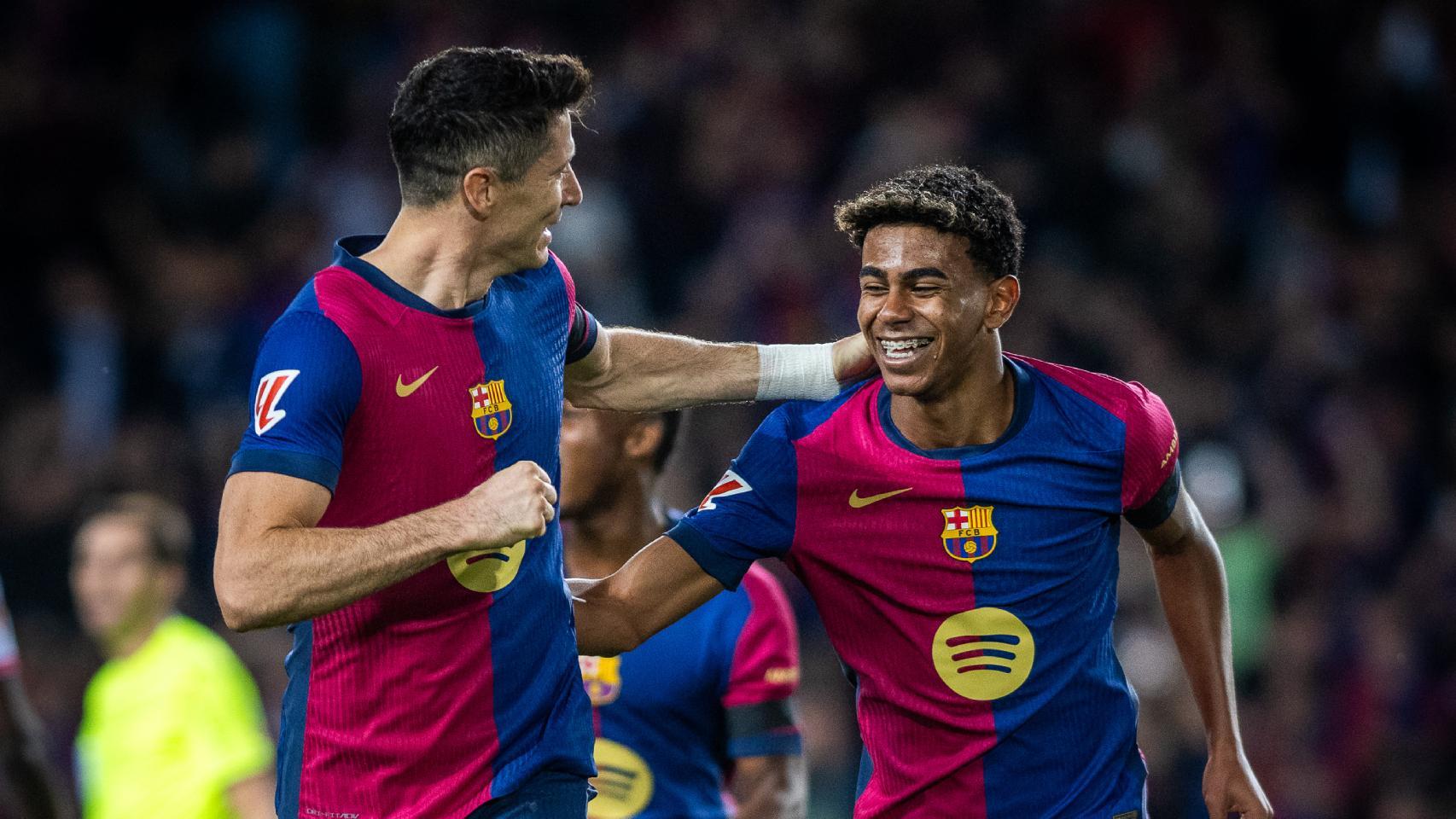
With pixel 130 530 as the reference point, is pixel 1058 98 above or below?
above

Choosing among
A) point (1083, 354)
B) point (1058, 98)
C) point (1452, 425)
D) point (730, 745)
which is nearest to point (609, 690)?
point (730, 745)

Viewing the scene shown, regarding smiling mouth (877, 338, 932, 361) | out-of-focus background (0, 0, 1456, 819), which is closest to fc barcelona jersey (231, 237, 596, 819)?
smiling mouth (877, 338, 932, 361)

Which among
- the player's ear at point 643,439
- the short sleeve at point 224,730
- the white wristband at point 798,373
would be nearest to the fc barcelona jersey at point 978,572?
the white wristband at point 798,373

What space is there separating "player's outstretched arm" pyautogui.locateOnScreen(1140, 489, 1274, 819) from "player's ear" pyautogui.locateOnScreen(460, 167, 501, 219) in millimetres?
1748

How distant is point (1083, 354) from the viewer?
9594mm

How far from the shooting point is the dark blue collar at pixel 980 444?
4.11 meters

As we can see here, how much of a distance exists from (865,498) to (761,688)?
119cm

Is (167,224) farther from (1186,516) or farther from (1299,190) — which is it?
(1186,516)

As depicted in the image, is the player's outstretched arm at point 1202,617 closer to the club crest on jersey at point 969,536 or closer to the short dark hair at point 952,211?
the club crest on jersey at point 969,536

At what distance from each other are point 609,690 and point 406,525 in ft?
5.91

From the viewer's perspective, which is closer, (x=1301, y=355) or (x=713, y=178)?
(x=1301, y=355)

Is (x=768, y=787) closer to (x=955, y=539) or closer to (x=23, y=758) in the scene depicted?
(x=955, y=539)

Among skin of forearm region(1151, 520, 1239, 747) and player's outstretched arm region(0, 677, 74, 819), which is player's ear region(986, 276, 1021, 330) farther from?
player's outstretched arm region(0, 677, 74, 819)

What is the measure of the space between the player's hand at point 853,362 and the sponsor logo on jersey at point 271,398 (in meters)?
1.52
